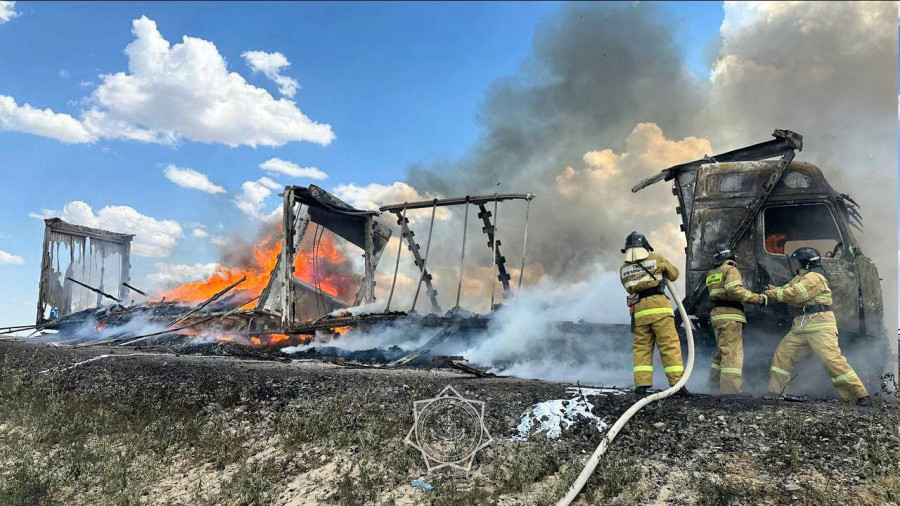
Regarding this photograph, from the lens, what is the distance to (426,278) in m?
12.5

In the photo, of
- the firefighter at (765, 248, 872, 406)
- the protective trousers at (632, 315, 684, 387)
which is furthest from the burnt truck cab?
the protective trousers at (632, 315, 684, 387)

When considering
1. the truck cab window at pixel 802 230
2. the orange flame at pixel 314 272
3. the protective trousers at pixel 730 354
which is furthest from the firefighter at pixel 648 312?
the orange flame at pixel 314 272

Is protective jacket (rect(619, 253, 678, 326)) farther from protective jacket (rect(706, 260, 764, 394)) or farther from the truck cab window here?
the truck cab window

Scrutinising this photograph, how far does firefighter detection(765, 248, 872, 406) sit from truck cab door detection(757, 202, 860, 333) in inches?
9.4

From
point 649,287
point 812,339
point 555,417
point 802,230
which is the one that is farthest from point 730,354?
point 555,417

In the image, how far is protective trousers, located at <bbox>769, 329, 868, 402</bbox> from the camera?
5758 mm

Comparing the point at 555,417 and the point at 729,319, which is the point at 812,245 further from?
the point at 555,417

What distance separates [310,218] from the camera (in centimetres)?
1359

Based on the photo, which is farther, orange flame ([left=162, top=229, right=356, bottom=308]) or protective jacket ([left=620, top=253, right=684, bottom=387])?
orange flame ([left=162, top=229, right=356, bottom=308])

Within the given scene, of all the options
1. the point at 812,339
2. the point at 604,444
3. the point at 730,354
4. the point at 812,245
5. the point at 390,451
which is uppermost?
the point at 812,245

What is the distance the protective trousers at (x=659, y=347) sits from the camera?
578 centimetres

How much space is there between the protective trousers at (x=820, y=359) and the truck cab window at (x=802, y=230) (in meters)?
1.38

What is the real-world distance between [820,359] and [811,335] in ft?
1.04

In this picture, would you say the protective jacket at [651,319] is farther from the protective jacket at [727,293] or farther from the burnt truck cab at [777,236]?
the burnt truck cab at [777,236]
